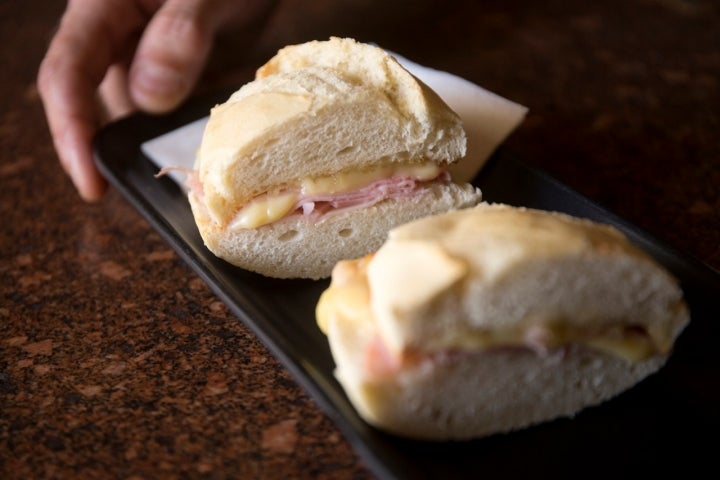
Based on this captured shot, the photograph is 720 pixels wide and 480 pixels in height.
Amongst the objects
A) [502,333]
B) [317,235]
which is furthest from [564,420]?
[317,235]

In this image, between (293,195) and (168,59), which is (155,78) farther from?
(293,195)

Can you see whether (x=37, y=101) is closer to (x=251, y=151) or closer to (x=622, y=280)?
(x=251, y=151)

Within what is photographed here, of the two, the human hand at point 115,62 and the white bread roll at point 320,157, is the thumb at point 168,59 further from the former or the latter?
the white bread roll at point 320,157

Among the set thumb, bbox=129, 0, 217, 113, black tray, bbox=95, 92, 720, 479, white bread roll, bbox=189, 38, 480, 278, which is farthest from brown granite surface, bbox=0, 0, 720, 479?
thumb, bbox=129, 0, 217, 113

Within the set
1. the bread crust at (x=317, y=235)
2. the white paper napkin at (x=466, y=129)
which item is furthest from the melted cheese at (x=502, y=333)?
the white paper napkin at (x=466, y=129)

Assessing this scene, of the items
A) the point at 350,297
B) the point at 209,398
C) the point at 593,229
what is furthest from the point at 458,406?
the point at 209,398

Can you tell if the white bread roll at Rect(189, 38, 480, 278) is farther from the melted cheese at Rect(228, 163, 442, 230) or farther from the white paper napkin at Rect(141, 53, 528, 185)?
the white paper napkin at Rect(141, 53, 528, 185)
